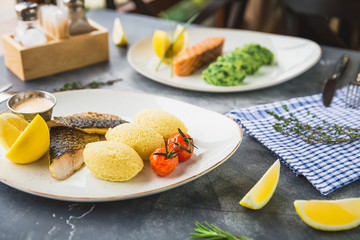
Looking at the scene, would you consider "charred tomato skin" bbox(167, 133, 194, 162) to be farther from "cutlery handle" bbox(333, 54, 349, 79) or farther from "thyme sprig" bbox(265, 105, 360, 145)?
"cutlery handle" bbox(333, 54, 349, 79)

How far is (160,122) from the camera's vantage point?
1.28 metres

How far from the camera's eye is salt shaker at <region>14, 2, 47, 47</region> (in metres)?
1.67

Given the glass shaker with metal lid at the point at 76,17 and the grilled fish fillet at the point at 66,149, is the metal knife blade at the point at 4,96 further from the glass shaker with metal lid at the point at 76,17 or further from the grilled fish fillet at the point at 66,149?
the glass shaker with metal lid at the point at 76,17

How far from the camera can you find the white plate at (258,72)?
1.78 m

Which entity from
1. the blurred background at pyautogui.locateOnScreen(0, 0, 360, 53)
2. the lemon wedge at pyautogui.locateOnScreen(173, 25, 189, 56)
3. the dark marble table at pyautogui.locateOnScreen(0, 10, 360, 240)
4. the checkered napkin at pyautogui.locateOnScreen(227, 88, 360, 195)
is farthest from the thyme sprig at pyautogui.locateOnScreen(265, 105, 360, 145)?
the blurred background at pyautogui.locateOnScreen(0, 0, 360, 53)

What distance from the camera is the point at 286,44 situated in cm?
219

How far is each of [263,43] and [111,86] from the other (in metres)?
0.97

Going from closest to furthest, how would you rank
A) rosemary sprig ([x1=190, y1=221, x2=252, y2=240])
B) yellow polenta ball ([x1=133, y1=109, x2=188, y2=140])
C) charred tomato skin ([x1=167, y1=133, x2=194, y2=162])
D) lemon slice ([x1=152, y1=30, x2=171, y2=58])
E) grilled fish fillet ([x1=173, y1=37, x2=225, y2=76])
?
rosemary sprig ([x1=190, y1=221, x2=252, y2=240]), charred tomato skin ([x1=167, y1=133, x2=194, y2=162]), yellow polenta ball ([x1=133, y1=109, x2=188, y2=140]), grilled fish fillet ([x1=173, y1=37, x2=225, y2=76]), lemon slice ([x1=152, y1=30, x2=171, y2=58])

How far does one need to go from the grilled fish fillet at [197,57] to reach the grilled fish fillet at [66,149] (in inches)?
28.6

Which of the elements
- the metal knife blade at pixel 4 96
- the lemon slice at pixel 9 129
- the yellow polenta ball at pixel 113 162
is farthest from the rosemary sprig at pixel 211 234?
the metal knife blade at pixel 4 96

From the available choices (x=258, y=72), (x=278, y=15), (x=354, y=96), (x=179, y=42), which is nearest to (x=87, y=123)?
(x=179, y=42)

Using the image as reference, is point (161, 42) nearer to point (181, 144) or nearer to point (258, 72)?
point (258, 72)

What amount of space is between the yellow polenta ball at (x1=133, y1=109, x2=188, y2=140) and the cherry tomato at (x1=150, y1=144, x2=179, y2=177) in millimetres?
165

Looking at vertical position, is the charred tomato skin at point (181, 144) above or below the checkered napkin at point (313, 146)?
above
